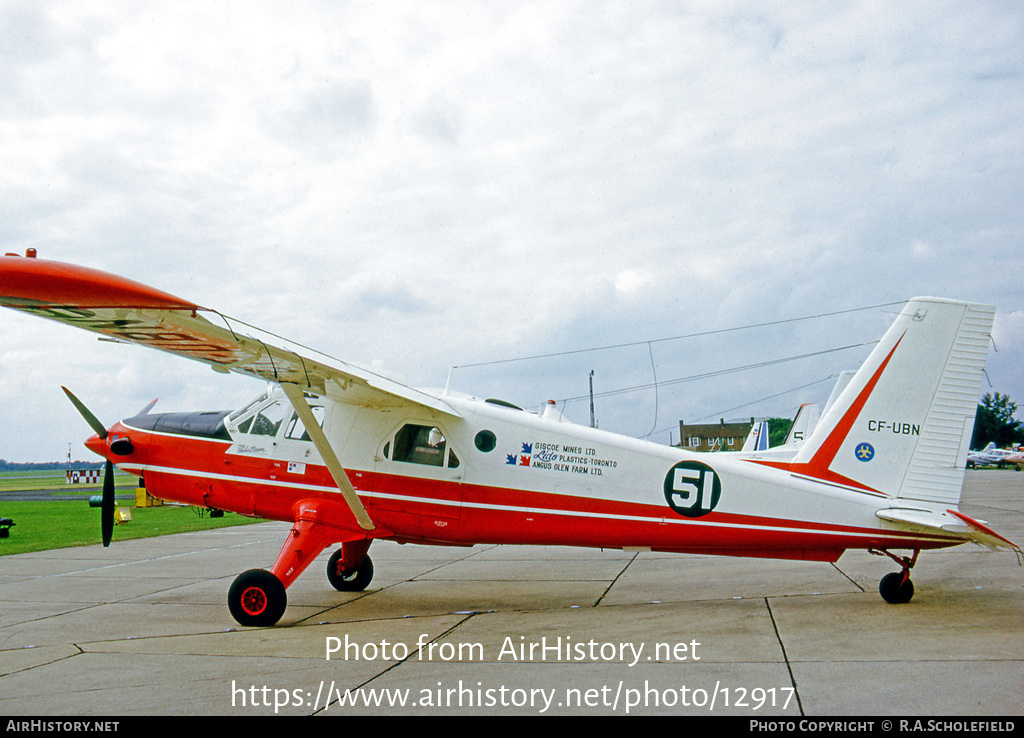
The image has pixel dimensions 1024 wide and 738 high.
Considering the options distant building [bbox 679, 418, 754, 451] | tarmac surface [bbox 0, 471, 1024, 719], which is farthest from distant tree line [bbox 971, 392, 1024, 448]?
tarmac surface [bbox 0, 471, 1024, 719]

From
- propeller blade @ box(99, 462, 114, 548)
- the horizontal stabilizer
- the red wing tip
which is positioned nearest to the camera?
the red wing tip

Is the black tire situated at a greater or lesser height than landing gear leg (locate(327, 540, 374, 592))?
greater

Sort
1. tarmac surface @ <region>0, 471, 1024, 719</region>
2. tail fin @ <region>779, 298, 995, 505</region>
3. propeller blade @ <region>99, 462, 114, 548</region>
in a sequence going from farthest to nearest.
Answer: propeller blade @ <region>99, 462, 114, 548</region>, tail fin @ <region>779, 298, 995, 505</region>, tarmac surface @ <region>0, 471, 1024, 719</region>

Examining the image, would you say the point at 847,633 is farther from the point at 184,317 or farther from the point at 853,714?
the point at 184,317

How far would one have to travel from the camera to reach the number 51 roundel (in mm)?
8258

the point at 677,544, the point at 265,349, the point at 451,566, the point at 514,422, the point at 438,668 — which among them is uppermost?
the point at 265,349

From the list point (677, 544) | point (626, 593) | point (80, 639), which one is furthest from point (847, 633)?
point (80, 639)

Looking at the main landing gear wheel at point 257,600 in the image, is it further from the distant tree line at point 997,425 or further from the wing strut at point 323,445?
the distant tree line at point 997,425

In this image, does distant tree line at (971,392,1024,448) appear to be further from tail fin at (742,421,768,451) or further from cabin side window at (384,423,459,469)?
cabin side window at (384,423,459,469)

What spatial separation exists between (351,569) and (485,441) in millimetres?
3193

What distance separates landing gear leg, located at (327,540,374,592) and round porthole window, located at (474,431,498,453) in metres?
2.67

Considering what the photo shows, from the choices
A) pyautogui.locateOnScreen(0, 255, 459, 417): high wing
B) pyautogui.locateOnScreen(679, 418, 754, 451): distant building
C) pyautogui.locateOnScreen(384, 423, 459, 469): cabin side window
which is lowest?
pyautogui.locateOnScreen(679, 418, 754, 451): distant building

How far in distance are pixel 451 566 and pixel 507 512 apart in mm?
5079

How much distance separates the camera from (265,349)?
7.09 metres
